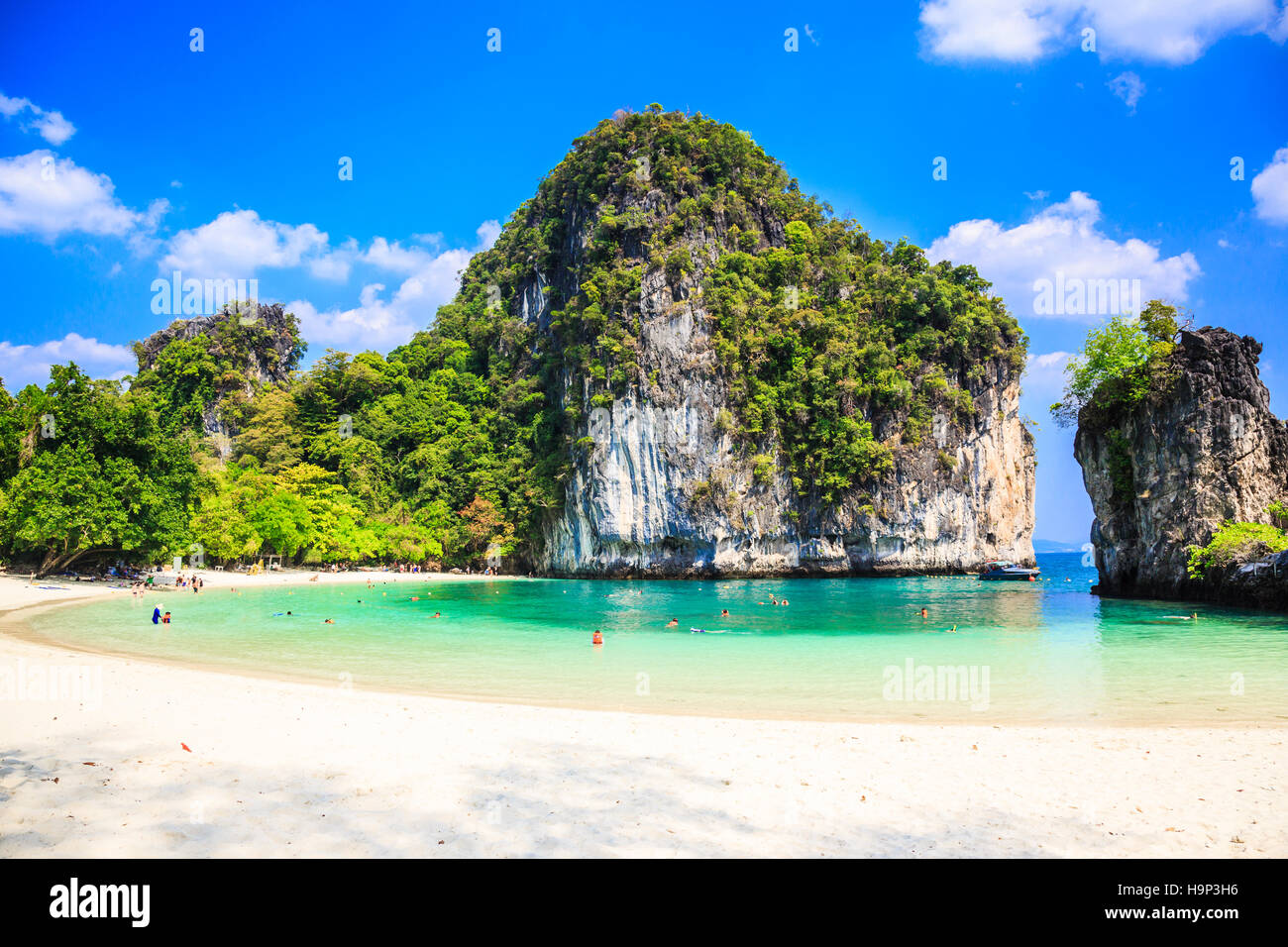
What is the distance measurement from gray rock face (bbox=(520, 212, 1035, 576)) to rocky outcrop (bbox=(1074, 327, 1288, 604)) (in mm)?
18825

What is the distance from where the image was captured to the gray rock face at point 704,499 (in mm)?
A: 47094

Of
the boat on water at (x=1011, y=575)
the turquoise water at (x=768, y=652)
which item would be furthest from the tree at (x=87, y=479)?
the boat on water at (x=1011, y=575)

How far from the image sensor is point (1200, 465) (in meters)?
27.8

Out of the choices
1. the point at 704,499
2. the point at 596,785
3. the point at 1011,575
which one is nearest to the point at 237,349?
the point at 704,499

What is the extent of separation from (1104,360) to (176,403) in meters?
73.3

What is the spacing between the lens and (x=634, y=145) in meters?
53.7

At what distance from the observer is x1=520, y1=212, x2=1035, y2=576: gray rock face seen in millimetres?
47094

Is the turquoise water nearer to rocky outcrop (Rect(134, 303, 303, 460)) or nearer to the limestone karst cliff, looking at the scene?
the limestone karst cliff

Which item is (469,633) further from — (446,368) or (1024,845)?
(446,368)

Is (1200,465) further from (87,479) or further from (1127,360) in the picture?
(87,479)

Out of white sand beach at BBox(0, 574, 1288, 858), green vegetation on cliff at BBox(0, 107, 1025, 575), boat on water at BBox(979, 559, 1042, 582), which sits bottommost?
boat on water at BBox(979, 559, 1042, 582)

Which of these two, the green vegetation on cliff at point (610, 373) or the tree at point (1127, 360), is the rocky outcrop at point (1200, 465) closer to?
the tree at point (1127, 360)

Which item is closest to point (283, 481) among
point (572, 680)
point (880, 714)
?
point (572, 680)

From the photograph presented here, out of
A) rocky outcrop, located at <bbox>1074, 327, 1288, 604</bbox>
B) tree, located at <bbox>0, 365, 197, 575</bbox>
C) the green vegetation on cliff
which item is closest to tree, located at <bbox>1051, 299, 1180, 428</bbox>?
rocky outcrop, located at <bbox>1074, 327, 1288, 604</bbox>
